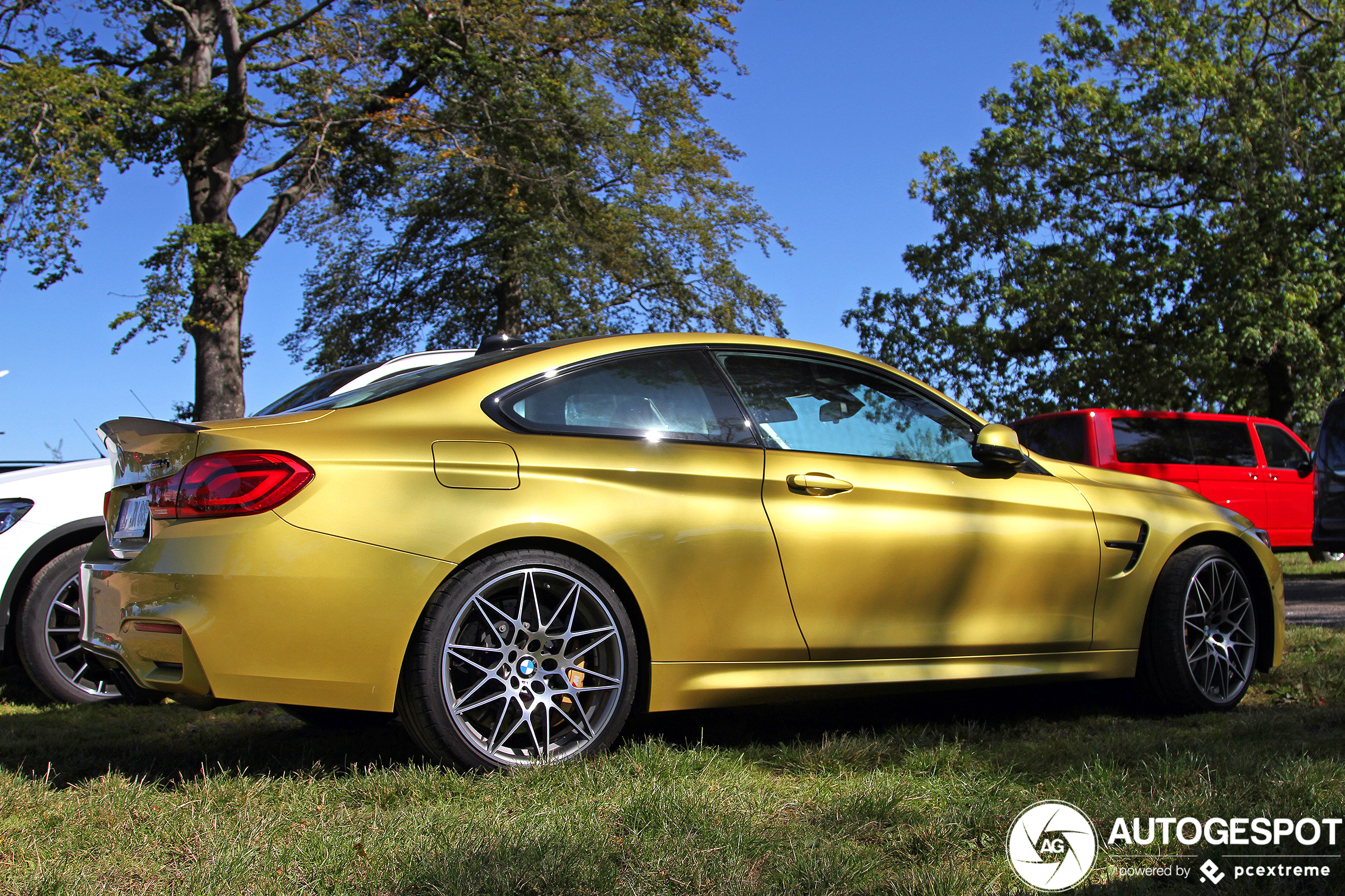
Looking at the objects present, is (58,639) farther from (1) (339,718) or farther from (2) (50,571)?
(1) (339,718)

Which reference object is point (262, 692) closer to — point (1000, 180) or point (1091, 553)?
point (1091, 553)

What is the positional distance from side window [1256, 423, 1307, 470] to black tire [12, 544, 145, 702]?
45.9 feet

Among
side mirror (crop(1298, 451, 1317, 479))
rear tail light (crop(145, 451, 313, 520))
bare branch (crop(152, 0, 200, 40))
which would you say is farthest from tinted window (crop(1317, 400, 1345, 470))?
bare branch (crop(152, 0, 200, 40))

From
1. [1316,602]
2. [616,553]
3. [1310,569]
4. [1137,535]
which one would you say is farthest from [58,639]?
[1310,569]

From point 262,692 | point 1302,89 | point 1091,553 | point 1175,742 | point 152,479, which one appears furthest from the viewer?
point 1302,89

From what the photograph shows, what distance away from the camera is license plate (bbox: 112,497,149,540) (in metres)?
3.33

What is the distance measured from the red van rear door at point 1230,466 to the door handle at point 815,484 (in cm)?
1155

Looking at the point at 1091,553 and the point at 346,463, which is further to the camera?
the point at 1091,553

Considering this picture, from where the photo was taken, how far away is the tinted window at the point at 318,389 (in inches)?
251

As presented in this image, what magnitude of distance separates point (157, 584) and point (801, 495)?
6.66 ft

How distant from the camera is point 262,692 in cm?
299

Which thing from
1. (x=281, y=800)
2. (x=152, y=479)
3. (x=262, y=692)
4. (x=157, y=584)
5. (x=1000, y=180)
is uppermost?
(x=1000, y=180)

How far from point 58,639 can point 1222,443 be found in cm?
1349

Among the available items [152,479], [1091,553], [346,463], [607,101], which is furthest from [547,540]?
[607,101]
